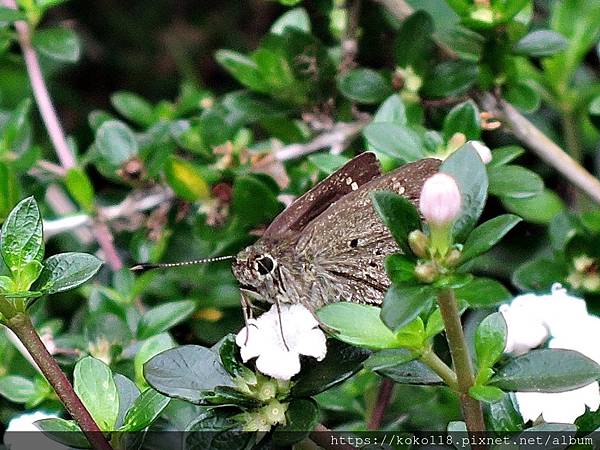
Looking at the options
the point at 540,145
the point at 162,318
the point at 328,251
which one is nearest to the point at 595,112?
the point at 540,145

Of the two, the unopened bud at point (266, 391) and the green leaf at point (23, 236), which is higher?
the green leaf at point (23, 236)

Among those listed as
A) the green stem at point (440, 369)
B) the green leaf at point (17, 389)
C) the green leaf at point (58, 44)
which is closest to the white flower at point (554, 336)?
the green stem at point (440, 369)

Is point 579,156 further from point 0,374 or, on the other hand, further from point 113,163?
point 0,374

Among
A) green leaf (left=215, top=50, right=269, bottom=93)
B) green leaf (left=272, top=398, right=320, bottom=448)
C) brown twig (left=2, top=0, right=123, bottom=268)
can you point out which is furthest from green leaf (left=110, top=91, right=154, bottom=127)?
green leaf (left=272, top=398, right=320, bottom=448)

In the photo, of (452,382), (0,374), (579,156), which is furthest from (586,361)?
(579,156)

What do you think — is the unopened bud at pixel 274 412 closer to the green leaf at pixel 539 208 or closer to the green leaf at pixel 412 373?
the green leaf at pixel 412 373

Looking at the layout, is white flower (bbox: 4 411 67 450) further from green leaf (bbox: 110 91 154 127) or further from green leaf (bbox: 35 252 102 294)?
green leaf (bbox: 110 91 154 127)
